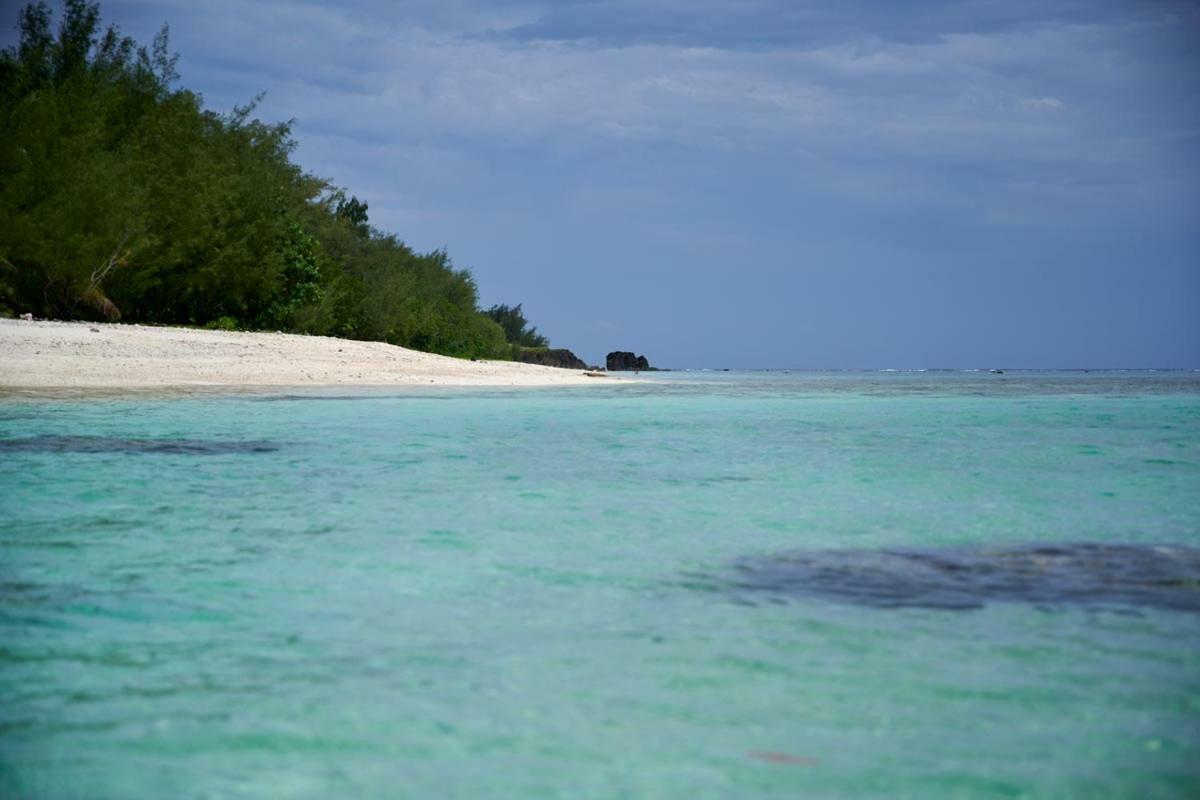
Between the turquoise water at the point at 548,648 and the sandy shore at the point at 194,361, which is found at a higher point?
the sandy shore at the point at 194,361

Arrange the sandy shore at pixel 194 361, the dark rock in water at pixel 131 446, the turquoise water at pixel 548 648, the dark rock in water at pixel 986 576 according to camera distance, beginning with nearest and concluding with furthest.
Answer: the turquoise water at pixel 548 648, the dark rock in water at pixel 986 576, the dark rock in water at pixel 131 446, the sandy shore at pixel 194 361

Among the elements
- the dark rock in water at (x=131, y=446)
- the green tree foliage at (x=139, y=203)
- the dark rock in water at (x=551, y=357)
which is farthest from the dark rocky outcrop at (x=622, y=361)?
the dark rock in water at (x=131, y=446)

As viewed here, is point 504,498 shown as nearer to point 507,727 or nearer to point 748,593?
point 748,593

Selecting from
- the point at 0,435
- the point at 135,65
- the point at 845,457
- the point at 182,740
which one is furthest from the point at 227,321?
the point at 182,740

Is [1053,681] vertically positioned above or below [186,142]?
below

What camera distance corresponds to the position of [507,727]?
9.03 ft

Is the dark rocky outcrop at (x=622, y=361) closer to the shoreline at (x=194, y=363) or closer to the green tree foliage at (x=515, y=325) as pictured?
the green tree foliage at (x=515, y=325)

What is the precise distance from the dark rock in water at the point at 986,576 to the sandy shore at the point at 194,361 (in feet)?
55.1

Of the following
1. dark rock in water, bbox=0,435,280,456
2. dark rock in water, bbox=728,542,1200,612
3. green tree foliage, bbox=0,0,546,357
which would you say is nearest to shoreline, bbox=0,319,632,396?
green tree foliage, bbox=0,0,546,357

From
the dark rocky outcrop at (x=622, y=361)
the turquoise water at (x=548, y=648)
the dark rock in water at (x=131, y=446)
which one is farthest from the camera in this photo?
the dark rocky outcrop at (x=622, y=361)

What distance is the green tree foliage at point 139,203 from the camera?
27016 mm

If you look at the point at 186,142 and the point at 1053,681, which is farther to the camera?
the point at 186,142

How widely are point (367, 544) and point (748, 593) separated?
1.97 m

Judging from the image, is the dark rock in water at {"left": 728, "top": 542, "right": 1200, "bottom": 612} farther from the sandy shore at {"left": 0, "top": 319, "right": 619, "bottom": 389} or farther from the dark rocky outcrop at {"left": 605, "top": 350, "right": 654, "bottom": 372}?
the dark rocky outcrop at {"left": 605, "top": 350, "right": 654, "bottom": 372}
